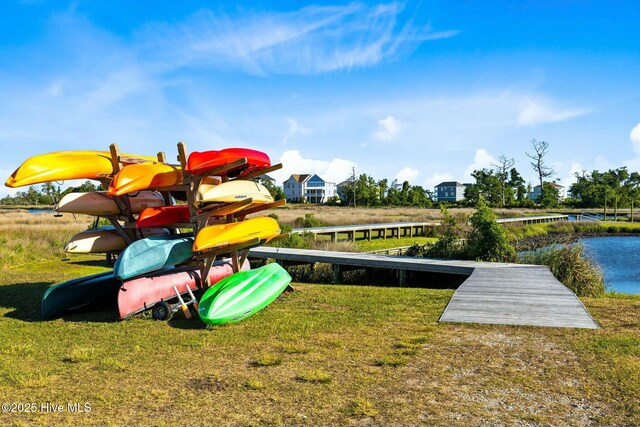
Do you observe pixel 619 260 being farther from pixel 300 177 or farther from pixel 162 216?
pixel 300 177

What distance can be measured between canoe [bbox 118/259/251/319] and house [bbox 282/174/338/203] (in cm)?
9543

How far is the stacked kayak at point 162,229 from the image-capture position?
8594 millimetres

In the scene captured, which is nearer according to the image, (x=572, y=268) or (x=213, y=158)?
(x=213, y=158)

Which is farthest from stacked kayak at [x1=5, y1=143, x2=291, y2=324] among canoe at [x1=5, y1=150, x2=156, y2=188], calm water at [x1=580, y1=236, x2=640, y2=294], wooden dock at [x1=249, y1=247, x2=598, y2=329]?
calm water at [x1=580, y1=236, x2=640, y2=294]

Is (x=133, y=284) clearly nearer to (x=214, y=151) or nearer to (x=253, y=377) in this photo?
(x=214, y=151)

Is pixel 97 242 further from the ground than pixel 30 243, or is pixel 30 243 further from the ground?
pixel 97 242

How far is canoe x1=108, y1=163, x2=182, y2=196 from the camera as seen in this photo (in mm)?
8734

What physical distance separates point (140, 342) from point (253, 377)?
237 centimetres

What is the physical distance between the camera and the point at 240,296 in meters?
8.72

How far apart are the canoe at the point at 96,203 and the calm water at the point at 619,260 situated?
44.9 ft

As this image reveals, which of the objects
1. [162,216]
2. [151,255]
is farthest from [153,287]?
[162,216]

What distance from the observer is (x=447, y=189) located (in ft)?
403

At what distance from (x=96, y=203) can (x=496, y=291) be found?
7.69m

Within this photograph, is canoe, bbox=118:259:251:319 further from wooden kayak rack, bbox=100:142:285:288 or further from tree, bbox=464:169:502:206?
tree, bbox=464:169:502:206
